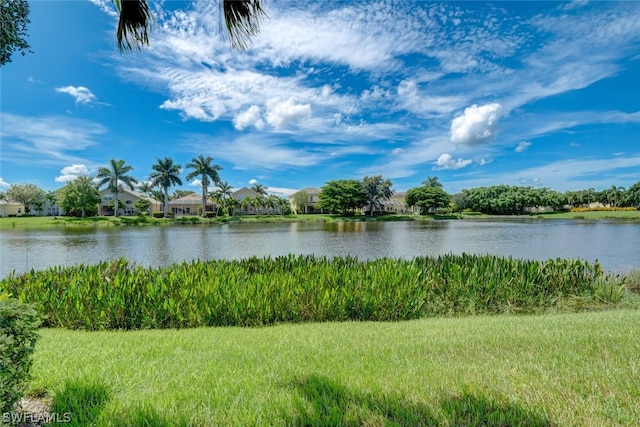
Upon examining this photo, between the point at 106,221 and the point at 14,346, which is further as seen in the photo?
the point at 106,221

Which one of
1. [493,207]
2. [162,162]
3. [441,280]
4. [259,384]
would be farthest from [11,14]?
[493,207]

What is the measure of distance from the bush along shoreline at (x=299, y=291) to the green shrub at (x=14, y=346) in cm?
452

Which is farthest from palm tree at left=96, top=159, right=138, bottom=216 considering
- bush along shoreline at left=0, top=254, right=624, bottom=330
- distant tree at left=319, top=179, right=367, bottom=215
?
bush along shoreline at left=0, top=254, right=624, bottom=330

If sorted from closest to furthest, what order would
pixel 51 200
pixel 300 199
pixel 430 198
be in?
pixel 51 200 < pixel 430 198 < pixel 300 199

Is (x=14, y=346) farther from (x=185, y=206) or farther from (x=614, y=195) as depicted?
(x=614, y=195)

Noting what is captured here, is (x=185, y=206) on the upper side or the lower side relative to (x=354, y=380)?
upper

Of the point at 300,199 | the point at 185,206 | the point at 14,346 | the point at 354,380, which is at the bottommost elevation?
the point at 354,380

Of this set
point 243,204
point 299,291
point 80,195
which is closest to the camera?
point 299,291

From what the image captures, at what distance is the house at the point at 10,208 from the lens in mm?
76000

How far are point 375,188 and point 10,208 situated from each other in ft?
281

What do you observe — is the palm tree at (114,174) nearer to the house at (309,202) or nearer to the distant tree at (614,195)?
the house at (309,202)

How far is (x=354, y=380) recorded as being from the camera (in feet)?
10.3

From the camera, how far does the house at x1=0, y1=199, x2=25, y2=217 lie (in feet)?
249

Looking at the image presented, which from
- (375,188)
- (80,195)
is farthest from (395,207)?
(80,195)
